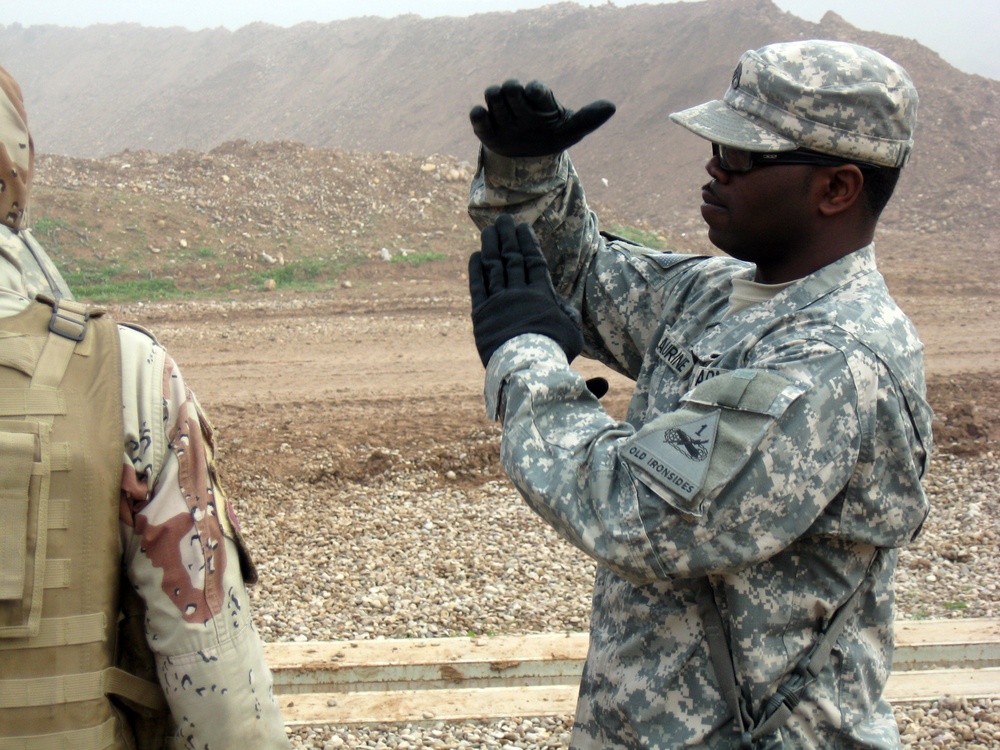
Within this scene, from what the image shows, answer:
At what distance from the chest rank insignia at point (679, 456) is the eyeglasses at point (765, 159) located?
0.52m

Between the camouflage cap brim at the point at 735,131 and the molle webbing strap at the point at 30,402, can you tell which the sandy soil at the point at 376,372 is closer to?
the camouflage cap brim at the point at 735,131

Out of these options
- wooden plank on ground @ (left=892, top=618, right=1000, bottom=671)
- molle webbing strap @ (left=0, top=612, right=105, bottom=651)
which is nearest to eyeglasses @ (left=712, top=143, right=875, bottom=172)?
molle webbing strap @ (left=0, top=612, right=105, bottom=651)

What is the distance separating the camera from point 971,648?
4062mm

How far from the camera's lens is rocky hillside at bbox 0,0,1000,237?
73.7 feet

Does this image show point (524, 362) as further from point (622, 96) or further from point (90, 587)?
point (622, 96)

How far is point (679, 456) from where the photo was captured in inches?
60.6

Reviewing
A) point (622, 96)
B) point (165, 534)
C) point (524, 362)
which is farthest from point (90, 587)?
point (622, 96)

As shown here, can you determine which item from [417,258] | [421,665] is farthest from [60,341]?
[417,258]

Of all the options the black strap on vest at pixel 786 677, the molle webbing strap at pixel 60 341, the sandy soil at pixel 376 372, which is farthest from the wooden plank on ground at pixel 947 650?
the molle webbing strap at pixel 60 341

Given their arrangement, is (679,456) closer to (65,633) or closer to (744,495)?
(744,495)

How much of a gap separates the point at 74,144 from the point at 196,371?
42.4 meters

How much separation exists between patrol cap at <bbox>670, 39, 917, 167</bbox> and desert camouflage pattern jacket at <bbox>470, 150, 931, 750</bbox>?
22 cm

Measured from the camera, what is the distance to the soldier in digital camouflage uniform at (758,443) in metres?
1.55

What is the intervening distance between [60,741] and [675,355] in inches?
51.0
